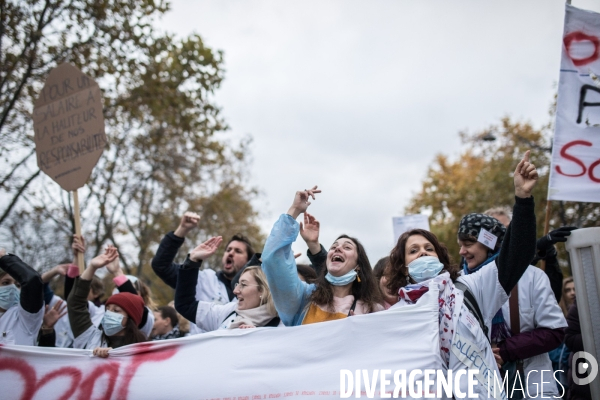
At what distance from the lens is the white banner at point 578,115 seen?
4.34m

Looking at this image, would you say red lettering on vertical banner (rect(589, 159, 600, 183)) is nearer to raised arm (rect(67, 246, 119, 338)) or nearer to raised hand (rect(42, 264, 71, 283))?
raised arm (rect(67, 246, 119, 338))

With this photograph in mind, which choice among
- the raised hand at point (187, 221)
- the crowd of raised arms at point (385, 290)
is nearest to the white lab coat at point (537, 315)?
the crowd of raised arms at point (385, 290)

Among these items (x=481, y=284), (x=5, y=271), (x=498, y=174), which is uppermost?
(x=498, y=174)

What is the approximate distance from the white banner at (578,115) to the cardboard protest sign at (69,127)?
3.59m

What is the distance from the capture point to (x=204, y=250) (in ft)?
15.0

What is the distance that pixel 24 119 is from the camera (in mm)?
10750

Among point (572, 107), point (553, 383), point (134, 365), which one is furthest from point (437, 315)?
point (572, 107)

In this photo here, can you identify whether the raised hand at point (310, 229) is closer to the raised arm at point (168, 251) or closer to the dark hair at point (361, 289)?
the dark hair at point (361, 289)

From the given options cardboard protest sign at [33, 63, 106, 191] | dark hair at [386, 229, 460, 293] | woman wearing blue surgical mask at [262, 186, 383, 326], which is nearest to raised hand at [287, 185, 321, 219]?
woman wearing blue surgical mask at [262, 186, 383, 326]

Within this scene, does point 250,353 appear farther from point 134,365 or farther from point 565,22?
point 565,22

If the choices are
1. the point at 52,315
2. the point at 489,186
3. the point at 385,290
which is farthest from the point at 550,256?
the point at 489,186

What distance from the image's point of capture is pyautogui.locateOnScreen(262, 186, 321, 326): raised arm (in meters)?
3.37

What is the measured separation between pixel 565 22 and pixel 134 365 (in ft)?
12.7

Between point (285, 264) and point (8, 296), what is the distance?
2.54 meters
